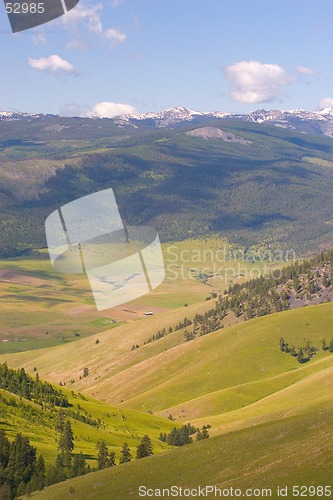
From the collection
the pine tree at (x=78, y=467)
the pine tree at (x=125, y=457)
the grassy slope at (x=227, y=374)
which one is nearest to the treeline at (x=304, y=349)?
the grassy slope at (x=227, y=374)

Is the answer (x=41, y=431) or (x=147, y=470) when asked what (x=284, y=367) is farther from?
(x=147, y=470)

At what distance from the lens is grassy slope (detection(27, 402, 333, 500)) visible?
58312mm

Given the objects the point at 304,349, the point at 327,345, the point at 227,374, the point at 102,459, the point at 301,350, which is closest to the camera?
the point at 102,459

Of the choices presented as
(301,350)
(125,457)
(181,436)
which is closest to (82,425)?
(181,436)

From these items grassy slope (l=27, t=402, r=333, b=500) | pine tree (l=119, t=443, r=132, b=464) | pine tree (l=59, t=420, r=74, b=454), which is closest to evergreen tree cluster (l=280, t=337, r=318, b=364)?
pine tree (l=119, t=443, r=132, b=464)

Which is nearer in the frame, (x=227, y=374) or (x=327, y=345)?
(x=227, y=374)

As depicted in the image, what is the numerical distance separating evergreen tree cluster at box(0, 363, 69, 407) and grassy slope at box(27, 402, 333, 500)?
44.8m

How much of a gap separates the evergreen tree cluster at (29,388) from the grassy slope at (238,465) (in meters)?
44.8

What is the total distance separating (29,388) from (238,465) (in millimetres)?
66278

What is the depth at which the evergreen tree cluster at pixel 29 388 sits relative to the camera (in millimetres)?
121688

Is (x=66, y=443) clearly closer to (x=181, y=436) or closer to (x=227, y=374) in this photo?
(x=181, y=436)

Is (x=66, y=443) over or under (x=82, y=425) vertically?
over

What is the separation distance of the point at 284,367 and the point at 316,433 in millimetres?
107974

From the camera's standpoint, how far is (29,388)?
125 m
